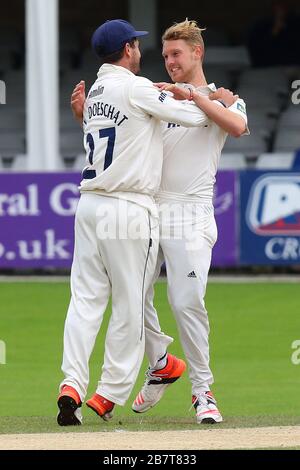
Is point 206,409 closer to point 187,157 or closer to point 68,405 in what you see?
point 68,405

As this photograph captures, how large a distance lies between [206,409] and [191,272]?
86 cm

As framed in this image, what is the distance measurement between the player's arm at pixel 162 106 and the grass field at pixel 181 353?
183cm

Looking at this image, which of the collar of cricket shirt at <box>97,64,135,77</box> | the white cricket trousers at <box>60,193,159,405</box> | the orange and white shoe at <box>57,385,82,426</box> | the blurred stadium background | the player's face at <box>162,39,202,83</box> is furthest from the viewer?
the blurred stadium background

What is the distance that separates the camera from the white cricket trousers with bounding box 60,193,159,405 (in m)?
8.24

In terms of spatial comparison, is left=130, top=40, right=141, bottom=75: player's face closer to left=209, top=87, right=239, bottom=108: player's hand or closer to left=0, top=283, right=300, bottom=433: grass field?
left=209, top=87, right=239, bottom=108: player's hand

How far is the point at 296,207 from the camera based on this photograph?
16938mm

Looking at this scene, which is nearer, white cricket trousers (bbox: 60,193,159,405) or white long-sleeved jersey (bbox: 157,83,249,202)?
white cricket trousers (bbox: 60,193,159,405)

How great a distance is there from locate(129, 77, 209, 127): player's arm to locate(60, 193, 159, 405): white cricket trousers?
1.84 ft

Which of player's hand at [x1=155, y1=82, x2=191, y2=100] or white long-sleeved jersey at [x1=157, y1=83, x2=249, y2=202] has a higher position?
player's hand at [x1=155, y1=82, x2=191, y2=100]

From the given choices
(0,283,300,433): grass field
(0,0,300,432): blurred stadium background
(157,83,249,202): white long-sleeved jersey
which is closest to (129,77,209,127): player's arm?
(157,83,249,202): white long-sleeved jersey

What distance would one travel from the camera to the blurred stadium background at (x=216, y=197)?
12.0 meters

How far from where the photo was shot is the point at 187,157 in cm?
849
